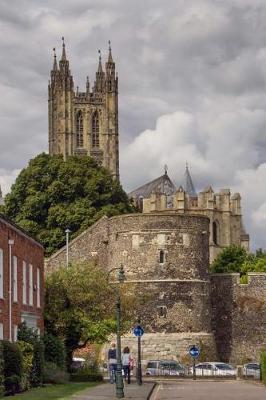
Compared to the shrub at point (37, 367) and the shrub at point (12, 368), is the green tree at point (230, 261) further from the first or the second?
the shrub at point (12, 368)

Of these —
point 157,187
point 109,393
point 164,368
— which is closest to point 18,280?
point 109,393

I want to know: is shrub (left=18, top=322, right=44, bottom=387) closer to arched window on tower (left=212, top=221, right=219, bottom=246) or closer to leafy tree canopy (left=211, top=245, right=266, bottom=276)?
leafy tree canopy (left=211, top=245, right=266, bottom=276)

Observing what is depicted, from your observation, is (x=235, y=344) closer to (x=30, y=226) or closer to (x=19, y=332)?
(x=30, y=226)

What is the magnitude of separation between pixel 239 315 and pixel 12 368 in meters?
42.0

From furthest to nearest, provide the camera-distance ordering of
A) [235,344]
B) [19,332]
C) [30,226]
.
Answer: [30,226], [235,344], [19,332]

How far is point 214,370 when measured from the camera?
62438mm

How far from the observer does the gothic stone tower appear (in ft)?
563

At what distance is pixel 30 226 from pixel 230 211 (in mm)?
63089

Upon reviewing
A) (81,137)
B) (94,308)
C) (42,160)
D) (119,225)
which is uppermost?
(81,137)

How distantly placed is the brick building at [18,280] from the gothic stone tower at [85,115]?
11990 cm

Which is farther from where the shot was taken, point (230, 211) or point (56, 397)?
point (230, 211)

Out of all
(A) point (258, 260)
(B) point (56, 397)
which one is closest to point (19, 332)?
(B) point (56, 397)

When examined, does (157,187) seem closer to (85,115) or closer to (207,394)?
(85,115)

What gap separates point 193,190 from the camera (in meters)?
172
